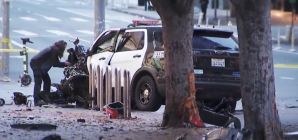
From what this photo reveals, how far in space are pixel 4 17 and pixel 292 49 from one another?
15486 millimetres

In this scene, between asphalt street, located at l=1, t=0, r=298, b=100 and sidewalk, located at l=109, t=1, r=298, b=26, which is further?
sidewalk, located at l=109, t=1, r=298, b=26

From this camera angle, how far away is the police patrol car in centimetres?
1513

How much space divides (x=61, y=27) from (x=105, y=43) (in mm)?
27542

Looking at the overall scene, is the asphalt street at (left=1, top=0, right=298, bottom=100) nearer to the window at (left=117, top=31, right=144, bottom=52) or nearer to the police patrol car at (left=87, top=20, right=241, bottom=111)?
the police patrol car at (left=87, top=20, right=241, bottom=111)

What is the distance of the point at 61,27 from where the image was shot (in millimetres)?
44531

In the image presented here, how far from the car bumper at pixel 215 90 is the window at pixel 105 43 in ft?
8.80

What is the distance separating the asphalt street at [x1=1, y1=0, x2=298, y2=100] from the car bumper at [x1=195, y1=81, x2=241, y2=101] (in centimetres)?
456

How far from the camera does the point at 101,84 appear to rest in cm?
1523

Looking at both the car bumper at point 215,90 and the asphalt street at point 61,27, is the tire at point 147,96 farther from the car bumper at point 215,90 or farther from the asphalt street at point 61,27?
the asphalt street at point 61,27

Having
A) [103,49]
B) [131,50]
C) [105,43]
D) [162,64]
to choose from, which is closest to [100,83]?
[162,64]

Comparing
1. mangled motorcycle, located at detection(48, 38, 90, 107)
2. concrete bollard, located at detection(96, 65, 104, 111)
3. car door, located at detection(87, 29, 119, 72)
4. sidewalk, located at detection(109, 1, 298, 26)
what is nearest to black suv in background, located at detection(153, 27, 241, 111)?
concrete bollard, located at detection(96, 65, 104, 111)

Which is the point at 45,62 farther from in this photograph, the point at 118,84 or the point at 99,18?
the point at 118,84

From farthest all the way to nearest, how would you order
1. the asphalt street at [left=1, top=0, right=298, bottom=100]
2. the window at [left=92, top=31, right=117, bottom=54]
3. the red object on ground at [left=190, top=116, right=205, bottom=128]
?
the asphalt street at [left=1, top=0, right=298, bottom=100] → the window at [left=92, top=31, right=117, bottom=54] → the red object on ground at [left=190, top=116, right=205, bottom=128]

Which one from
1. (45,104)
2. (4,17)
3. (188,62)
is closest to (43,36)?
(4,17)
